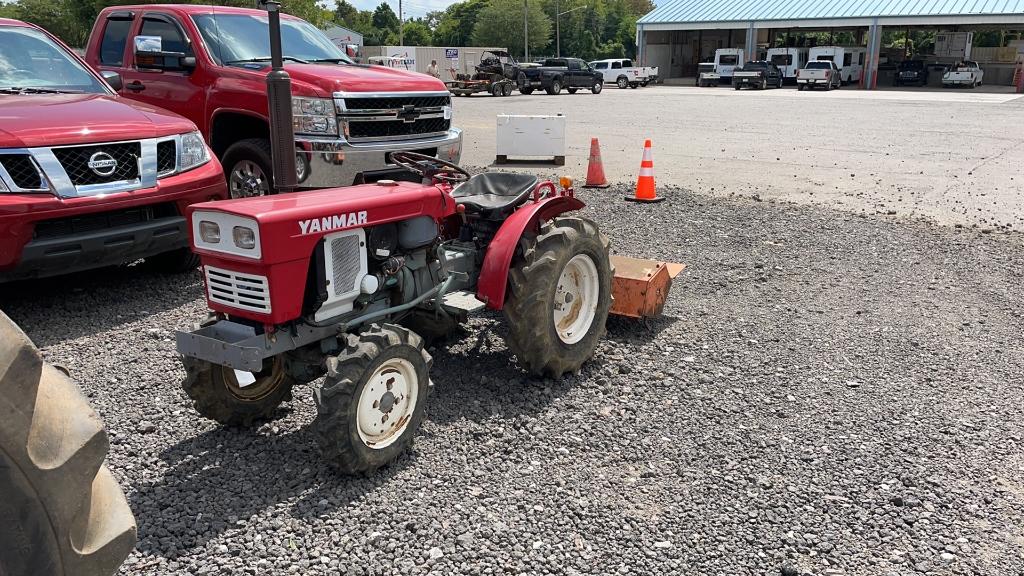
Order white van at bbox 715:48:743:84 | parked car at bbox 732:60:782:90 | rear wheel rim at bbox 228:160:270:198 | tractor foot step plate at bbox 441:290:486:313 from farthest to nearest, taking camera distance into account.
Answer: white van at bbox 715:48:743:84 → parked car at bbox 732:60:782:90 → rear wheel rim at bbox 228:160:270:198 → tractor foot step plate at bbox 441:290:486:313

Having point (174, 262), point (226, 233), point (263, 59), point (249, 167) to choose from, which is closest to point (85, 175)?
point (174, 262)

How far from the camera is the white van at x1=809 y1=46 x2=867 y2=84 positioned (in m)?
46.6

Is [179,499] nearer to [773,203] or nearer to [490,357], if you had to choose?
[490,357]

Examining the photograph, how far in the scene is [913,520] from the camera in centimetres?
345

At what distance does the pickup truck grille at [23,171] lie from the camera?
5.23 metres

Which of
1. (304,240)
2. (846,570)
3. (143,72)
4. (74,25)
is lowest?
(846,570)

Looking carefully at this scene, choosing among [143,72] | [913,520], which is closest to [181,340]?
[913,520]

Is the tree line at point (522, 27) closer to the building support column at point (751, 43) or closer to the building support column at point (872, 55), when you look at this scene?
the building support column at point (751, 43)

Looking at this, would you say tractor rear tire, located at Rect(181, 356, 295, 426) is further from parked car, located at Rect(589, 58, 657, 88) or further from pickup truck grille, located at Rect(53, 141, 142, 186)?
parked car, located at Rect(589, 58, 657, 88)

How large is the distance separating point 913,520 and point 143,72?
8.33 m

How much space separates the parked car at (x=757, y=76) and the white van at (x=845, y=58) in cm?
310

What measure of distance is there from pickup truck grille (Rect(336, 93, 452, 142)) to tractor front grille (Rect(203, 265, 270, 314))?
13.1 ft

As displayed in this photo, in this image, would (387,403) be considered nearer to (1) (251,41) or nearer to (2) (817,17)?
(1) (251,41)

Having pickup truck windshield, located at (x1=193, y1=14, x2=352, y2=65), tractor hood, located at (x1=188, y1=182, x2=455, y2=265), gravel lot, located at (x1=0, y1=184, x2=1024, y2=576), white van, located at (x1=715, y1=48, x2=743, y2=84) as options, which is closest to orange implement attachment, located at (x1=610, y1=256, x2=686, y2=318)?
gravel lot, located at (x1=0, y1=184, x2=1024, y2=576)
